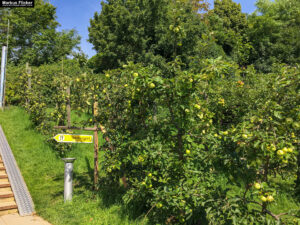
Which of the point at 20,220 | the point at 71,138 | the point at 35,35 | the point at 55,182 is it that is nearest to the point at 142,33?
the point at 55,182

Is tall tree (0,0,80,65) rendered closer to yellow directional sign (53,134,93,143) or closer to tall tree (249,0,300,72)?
tall tree (249,0,300,72)

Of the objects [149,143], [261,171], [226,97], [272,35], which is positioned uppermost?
[272,35]

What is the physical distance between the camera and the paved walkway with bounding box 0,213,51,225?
11.4 feet

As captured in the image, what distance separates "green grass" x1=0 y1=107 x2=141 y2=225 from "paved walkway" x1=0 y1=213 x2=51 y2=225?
0.11 m

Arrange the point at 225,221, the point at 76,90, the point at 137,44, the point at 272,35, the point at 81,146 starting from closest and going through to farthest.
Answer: the point at 225,221 → the point at 76,90 → the point at 81,146 → the point at 137,44 → the point at 272,35

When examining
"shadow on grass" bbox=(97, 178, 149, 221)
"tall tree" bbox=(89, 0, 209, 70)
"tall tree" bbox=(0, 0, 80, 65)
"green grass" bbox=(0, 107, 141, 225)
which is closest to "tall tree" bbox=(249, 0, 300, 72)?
"tall tree" bbox=(89, 0, 209, 70)

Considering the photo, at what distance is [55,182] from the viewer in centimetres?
495

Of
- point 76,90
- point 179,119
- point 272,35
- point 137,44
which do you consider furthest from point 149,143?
point 272,35

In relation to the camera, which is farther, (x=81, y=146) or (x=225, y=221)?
(x=81, y=146)

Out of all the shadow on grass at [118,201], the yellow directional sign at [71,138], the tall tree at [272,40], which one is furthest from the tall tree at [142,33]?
the shadow on grass at [118,201]

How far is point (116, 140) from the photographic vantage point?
3.60 metres

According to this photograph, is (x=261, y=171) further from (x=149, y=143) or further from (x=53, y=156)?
(x=53, y=156)

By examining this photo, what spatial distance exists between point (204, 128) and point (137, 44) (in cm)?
1330

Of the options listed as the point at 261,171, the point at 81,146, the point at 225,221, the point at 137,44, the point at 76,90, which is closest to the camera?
the point at 225,221
